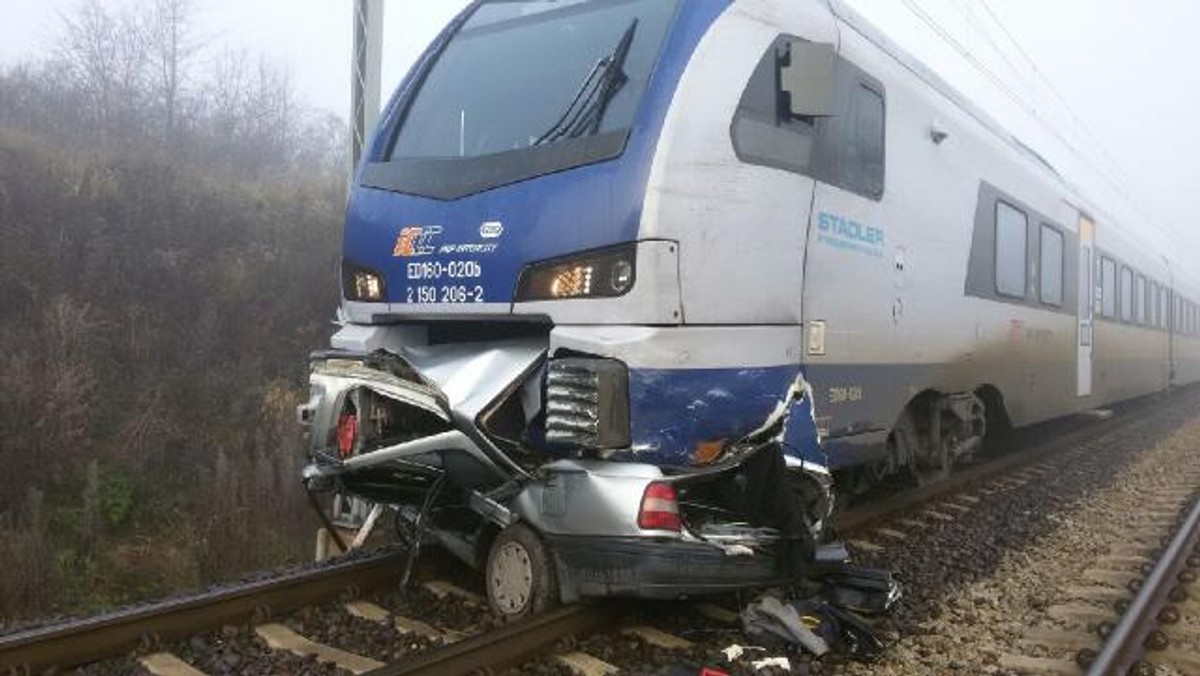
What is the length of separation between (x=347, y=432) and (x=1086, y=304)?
375 inches

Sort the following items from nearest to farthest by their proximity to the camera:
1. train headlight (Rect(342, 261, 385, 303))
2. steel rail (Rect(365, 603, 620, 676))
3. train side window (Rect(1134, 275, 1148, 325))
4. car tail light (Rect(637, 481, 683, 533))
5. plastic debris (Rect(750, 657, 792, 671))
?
steel rail (Rect(365, 603, 620, 676)), plastic debris (Rect(750, 657, 792, 671)), car tail light (Rect(637, 481, 683, 533)), train headlight (Rect(342, 261, 385, 303)), train side window (Rect(1134, 275, 1148, 325))

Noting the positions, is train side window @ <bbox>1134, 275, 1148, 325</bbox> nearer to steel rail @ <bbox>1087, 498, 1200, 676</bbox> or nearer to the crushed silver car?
steel rail @ <bbox>1087, 498, 1200, 676</bbox>

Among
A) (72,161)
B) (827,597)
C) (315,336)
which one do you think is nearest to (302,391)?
(315,336)

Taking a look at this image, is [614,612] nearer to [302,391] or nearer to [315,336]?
[302,391]

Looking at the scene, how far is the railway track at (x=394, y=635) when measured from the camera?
11.9 feet

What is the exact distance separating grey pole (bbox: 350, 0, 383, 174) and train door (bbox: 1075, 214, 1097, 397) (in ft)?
25.1

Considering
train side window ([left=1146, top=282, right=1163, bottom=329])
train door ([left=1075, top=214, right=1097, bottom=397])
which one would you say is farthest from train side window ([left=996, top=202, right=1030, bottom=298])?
train side window ([left=1146, top=282, right=1163, bottom=329])

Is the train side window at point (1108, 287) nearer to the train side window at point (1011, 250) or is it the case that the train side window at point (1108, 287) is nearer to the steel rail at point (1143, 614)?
the train side window at point (1011, 250)

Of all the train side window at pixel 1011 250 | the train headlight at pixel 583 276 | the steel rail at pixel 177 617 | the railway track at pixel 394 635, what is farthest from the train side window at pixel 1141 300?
the steel rail at pixel 177 617

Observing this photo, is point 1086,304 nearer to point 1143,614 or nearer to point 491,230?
point 1143,614

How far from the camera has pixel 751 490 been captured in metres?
4.27

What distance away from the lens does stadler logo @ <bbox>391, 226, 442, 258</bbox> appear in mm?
4652

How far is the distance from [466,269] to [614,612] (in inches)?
64.3

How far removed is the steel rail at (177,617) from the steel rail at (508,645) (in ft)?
3.29
